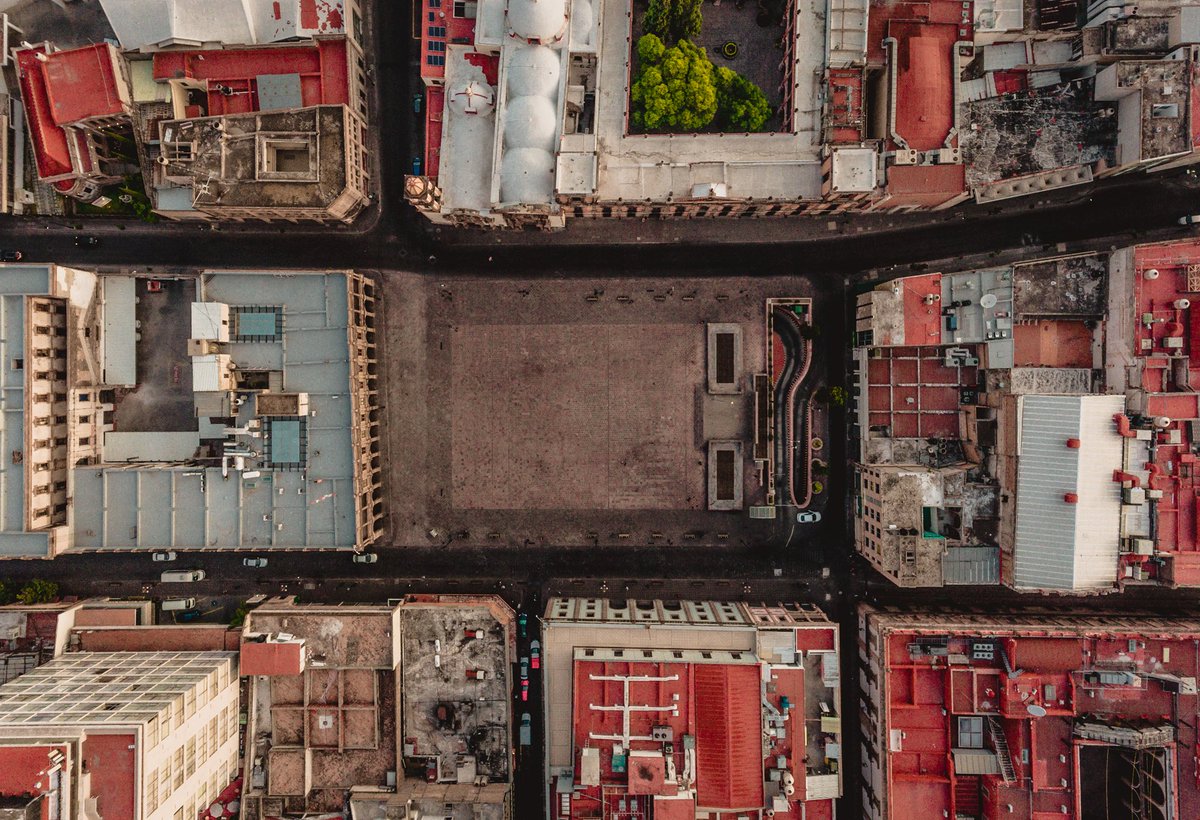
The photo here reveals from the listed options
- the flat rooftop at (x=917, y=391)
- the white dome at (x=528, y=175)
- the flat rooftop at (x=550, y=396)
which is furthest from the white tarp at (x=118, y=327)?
the flat rooftop at (x=917, y=391)

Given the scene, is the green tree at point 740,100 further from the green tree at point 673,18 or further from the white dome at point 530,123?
the white dome at point 530,123

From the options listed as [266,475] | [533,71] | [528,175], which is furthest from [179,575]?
[533,71]

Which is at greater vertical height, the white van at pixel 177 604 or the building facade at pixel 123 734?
the white van at pixel 177 604

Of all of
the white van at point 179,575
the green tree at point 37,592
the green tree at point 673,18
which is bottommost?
the green tree at point 37,592

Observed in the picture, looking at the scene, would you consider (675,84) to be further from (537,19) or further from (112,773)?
(112,773)

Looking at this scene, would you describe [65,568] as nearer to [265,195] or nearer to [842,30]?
[265,195]

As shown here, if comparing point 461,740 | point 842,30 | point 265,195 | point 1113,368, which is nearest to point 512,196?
point 265,195
